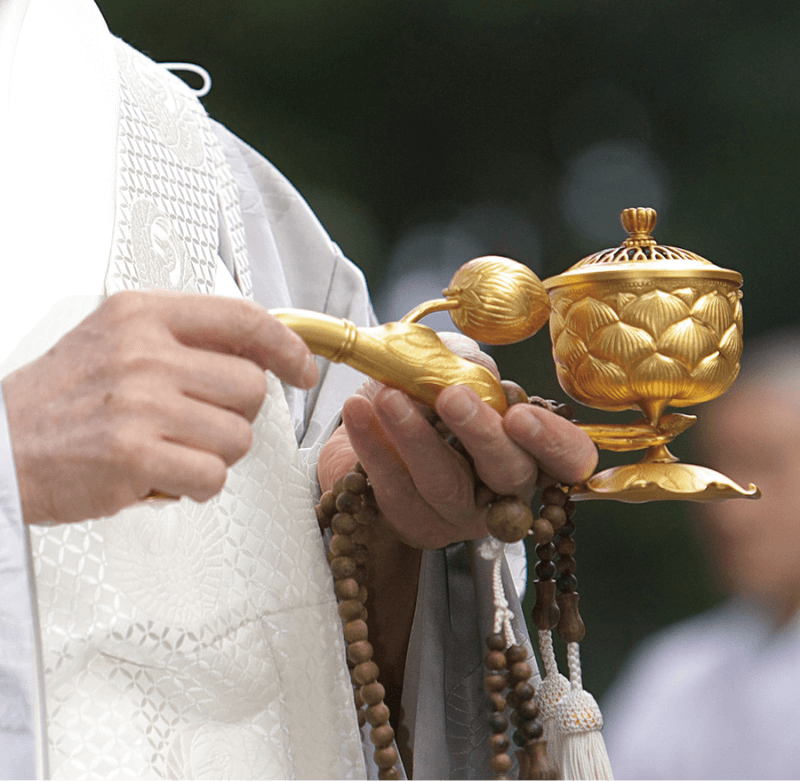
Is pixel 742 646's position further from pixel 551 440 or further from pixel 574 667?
pixel 551 440

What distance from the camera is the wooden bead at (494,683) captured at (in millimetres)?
651

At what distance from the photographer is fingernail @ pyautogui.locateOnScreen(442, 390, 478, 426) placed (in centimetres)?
54

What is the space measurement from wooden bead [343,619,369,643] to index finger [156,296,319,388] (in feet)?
0.82

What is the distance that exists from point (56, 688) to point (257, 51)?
219cm

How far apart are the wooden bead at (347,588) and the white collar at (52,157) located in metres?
0.27

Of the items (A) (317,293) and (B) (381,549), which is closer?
(B) (381,549)

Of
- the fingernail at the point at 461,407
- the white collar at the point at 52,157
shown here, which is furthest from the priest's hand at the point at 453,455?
the white collar at the point at 52,157

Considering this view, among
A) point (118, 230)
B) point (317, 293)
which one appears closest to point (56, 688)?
point (118, 230)

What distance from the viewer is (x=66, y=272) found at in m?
0.62

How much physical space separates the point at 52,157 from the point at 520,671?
19.6 inches

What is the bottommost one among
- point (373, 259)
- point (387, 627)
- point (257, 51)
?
point (387, 627)

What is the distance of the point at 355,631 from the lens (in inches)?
25.4

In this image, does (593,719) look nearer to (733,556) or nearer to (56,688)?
(56,688)

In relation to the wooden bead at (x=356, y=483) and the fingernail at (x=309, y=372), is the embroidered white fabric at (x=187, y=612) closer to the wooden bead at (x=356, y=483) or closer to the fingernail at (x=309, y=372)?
the wooden bead at (x=356, y=483)
